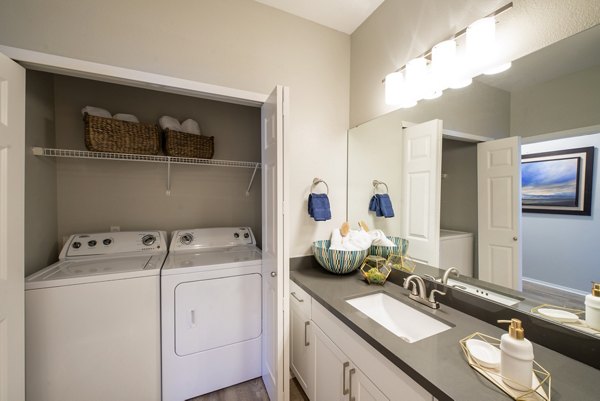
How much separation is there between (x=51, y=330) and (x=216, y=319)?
35.5 inches

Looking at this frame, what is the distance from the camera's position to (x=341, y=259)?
5.25 ft

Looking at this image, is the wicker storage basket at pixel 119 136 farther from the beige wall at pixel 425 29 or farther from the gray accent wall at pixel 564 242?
the gray accent wall at pixel 564 242

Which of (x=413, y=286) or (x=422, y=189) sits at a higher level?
(x=422, y=189)

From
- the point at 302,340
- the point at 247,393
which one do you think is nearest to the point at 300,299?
the point at 302,340

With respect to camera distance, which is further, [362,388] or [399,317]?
[399,317]

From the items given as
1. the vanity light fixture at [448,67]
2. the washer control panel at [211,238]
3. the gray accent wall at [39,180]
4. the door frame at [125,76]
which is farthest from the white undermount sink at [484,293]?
the gray accent wall at [39,180]

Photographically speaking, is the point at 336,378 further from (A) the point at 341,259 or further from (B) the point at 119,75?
(B) the point at 119,75

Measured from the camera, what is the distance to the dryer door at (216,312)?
1575 millimetres

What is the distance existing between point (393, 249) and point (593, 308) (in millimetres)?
929

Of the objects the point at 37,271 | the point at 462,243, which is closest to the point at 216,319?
the point at 37,271

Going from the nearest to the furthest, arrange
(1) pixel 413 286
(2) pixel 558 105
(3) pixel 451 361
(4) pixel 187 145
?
1. (3) pixel 451 361
2. (2) pixel 558 105
3. (1) pixel 413 286
4. (4) pixel 187 145

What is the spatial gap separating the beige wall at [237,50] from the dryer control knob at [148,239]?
3.90 feet

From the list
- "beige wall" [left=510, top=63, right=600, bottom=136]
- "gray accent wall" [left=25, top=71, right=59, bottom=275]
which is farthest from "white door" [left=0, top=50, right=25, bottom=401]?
"beige wall" [left=510, top=63, right=600, bottom=136]

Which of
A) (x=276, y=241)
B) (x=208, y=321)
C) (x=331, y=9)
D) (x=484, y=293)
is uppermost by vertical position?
(x=331, y=9)
